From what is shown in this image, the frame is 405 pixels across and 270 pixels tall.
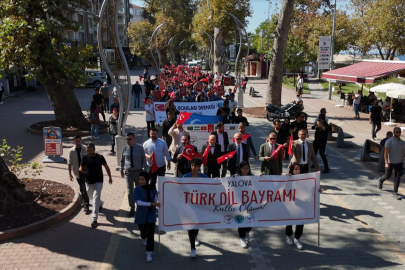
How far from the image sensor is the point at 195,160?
6613 mm

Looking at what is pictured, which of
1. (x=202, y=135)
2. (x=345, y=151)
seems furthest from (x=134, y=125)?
(x=345, y=151)

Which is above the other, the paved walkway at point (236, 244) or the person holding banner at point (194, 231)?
the person holding banner at point (194, 231)

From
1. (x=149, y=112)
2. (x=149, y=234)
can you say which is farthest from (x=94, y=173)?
(x=149, y=112)

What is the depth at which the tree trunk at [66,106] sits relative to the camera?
16.5 metres

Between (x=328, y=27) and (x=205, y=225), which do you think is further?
(x=328, y=27)

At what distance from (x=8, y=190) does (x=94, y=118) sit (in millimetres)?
6981

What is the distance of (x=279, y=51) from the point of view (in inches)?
848

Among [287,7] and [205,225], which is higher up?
[287,7]

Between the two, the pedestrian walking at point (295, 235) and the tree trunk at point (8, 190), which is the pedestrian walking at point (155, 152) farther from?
the pedestrian walking at point (295, 235)

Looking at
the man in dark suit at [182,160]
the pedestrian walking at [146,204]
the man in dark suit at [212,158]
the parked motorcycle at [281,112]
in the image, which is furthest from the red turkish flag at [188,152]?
the parked motorcycle at [281,112]

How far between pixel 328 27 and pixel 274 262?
1692 inches

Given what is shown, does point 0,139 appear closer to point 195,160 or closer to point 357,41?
point 195,160

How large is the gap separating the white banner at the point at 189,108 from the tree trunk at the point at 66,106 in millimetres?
3779

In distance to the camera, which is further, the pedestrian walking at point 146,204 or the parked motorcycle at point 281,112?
the parked motorcycle at point 281,112
